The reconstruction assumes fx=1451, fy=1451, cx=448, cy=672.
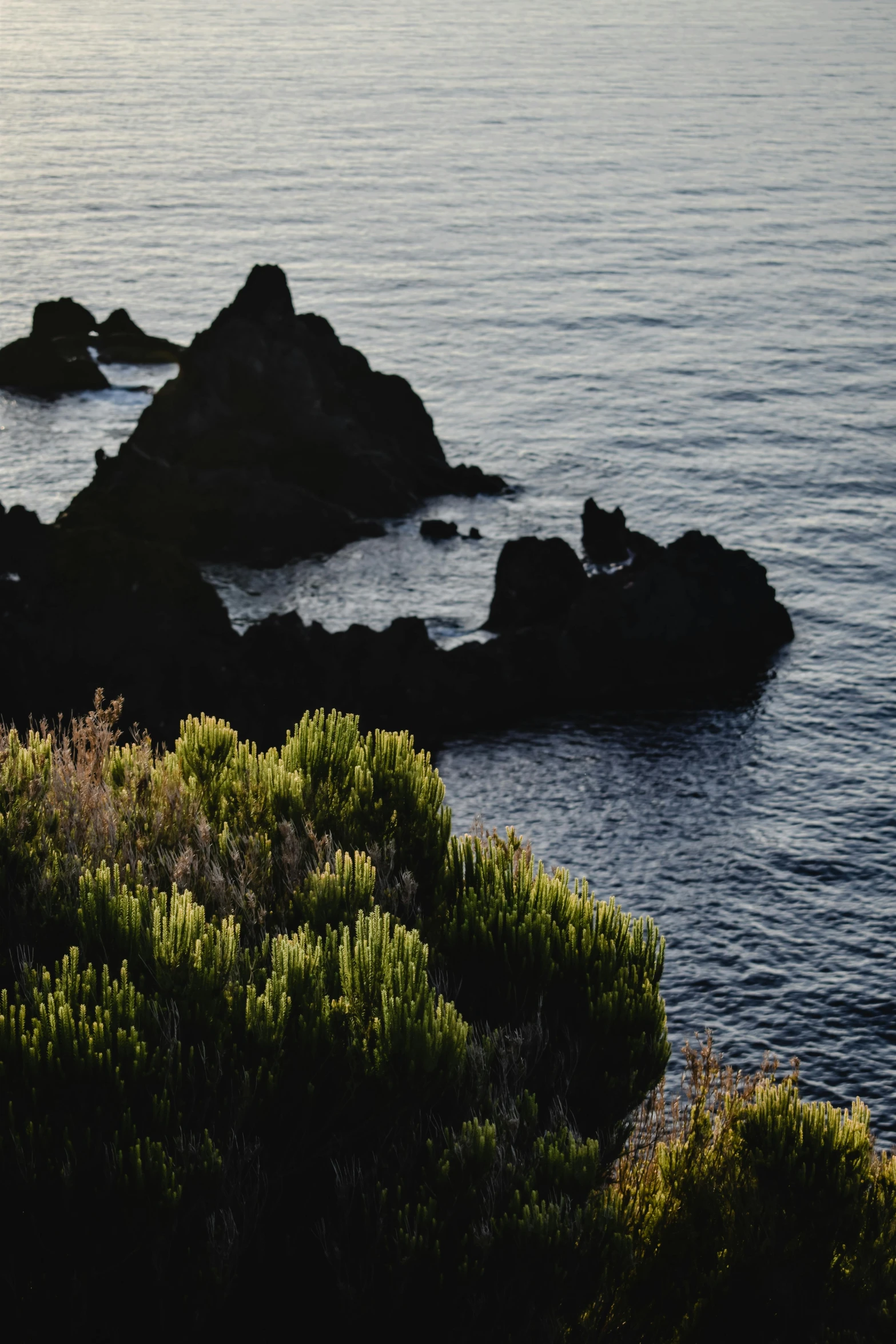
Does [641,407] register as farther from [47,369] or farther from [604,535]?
[47,369]

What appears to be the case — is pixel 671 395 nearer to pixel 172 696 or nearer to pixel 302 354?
pixel 302 354

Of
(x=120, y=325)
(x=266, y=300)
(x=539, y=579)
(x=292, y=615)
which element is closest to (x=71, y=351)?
(x=120, y=325)

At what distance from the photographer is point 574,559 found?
6275cm

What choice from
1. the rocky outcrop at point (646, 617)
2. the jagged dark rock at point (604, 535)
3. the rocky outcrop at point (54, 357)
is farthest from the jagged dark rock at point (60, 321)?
the rocky outcrop at point (646, 617)

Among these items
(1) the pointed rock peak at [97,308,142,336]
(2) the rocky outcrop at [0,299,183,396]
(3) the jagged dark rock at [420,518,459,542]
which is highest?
(1) the pointed rock peak at [97,308,142,336]

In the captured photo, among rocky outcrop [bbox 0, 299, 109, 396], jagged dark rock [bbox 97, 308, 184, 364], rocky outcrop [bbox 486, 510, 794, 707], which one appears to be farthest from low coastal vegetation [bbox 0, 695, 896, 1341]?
jagged dark rock [bbox 97, 308, 184, 364]

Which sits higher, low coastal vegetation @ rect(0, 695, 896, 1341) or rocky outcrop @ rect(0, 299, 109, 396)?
rocky outcrop @ rect(0, 299, 109, 396)

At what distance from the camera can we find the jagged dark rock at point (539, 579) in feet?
205

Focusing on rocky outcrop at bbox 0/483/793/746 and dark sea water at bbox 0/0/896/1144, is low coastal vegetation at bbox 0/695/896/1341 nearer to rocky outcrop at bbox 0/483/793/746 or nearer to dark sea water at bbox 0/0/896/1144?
dark sea water at bbox 0/0/896/1144

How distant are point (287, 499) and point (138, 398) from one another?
103 feet

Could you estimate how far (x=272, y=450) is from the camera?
78.4 metres

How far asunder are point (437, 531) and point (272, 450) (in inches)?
407

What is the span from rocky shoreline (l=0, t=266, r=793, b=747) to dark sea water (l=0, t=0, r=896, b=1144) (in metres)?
2.32

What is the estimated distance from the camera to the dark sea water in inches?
1927
